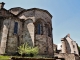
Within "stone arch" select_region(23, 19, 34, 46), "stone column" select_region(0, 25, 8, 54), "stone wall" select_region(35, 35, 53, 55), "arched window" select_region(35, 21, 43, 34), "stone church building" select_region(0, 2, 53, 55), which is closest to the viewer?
"stone column" select_region(0, 25, 8, 54)

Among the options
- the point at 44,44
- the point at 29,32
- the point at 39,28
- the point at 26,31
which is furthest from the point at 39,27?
the point at 44,44

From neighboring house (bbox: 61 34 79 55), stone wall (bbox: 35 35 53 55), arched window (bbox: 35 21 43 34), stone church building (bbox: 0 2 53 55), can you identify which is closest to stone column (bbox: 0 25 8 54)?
stone church building (bbox: 0 2 53 55)

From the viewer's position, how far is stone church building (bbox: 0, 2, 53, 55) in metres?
17.7

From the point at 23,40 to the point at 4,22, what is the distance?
170 inches

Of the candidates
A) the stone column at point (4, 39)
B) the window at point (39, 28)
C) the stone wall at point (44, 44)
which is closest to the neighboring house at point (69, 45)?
the stone wall at point (44, 44)

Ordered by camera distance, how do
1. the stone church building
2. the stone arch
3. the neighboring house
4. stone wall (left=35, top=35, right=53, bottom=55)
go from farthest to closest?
the neighboring house, the stone arch, stone wall (left=35, top=35, right=53, bottom=55), the stone church building

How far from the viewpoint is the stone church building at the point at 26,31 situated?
17656mm

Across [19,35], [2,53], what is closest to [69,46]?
[19,35]

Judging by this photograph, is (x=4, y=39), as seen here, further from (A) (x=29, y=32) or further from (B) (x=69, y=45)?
(B) (x=69, y=45)

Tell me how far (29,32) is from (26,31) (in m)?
0.59

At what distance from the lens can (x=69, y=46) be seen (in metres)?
36.6

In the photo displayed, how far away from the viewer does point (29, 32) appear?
19.1 metres

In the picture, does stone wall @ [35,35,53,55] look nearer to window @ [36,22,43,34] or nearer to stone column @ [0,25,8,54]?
window @ [36,22,43,34]

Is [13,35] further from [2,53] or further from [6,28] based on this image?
[2,53]
